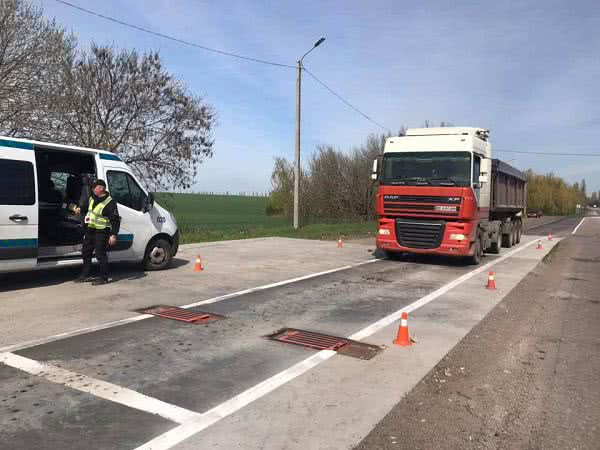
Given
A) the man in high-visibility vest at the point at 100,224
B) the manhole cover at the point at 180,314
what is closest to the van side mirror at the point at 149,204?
the man in high-visibility vest at the point at 100,224

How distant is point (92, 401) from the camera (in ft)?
13.1

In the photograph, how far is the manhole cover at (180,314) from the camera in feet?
22.2

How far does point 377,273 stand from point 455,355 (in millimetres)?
6157

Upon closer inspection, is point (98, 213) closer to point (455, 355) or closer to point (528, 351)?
point (455, 355)

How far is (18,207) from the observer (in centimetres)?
791

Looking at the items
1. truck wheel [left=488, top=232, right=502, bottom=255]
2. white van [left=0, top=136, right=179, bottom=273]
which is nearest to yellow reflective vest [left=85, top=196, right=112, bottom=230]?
white van [left=0, top=136, right=179, bottom=273]

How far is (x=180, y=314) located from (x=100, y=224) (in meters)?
2.74

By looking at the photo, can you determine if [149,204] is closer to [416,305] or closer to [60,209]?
[60,209]

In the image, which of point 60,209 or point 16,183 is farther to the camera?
point 60,209

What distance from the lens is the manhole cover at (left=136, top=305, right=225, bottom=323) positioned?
677cm

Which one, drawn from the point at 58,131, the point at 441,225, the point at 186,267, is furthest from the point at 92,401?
the point at 58,131

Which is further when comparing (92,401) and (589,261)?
(589,261)

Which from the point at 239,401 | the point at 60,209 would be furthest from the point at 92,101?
the point at 239,401

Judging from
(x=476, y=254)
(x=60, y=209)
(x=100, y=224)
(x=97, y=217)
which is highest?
(x=60, y=209)
